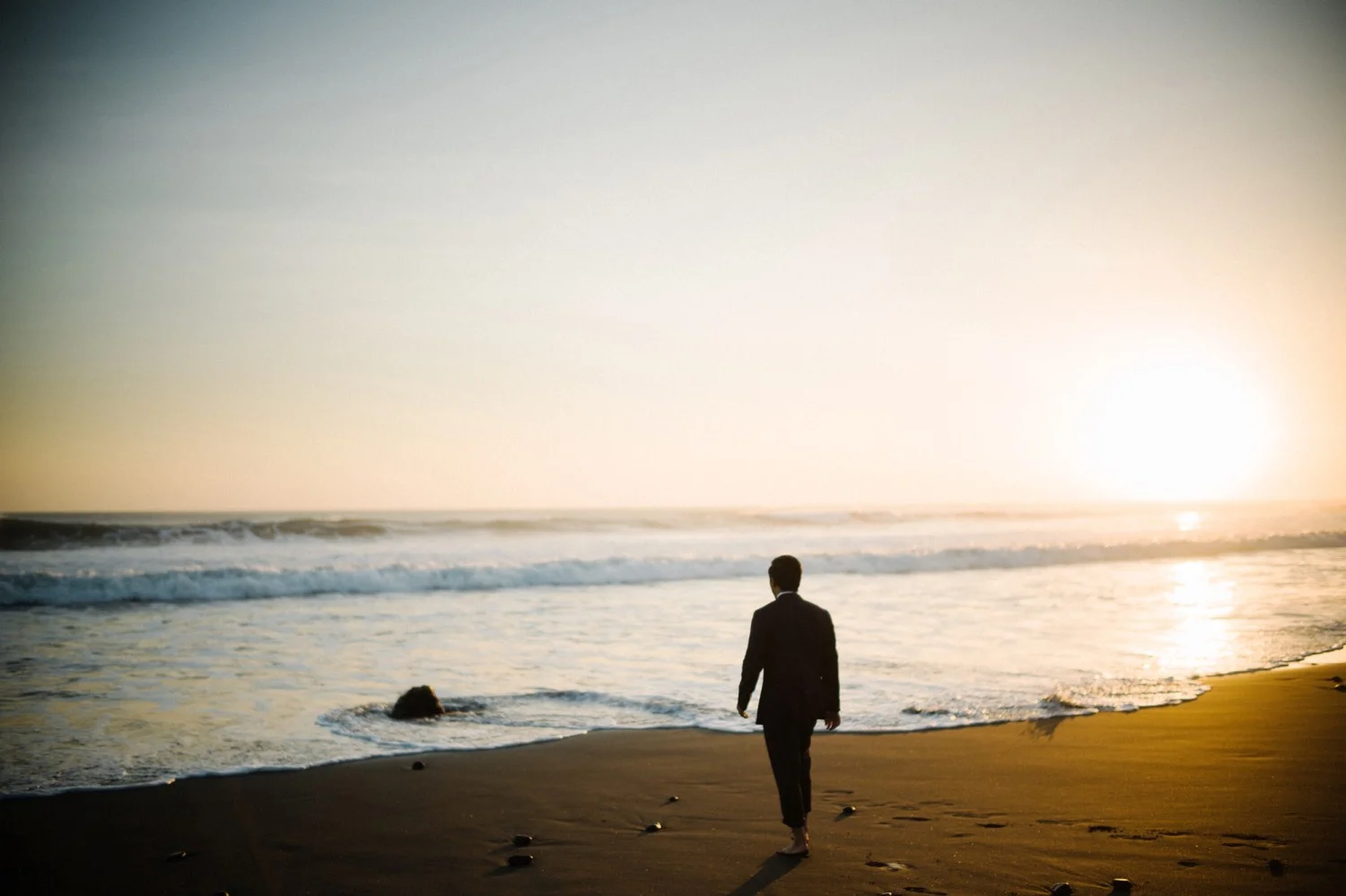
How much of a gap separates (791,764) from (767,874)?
2.13 feet

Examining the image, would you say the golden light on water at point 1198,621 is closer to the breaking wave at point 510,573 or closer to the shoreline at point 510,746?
the shoreline at point 510,746

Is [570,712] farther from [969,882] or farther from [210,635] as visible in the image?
[210,635]

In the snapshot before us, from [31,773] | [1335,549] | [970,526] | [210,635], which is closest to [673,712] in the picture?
[31,773]

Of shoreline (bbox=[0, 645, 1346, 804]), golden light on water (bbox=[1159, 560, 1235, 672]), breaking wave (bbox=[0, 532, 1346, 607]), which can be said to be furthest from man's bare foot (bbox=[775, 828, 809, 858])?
breaking wave (bbox=[0, 532, 1346, 607])

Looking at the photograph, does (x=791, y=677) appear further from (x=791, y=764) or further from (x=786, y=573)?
(x=786, y=573)

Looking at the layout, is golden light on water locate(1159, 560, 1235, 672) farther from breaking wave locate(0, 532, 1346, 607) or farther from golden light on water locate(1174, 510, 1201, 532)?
golden light on water locate(1174, 510, 1201, 532)

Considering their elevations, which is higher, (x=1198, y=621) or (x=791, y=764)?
(x=791, y=764)

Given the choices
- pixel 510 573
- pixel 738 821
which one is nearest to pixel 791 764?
pixel 738 821

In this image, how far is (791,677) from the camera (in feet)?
18.2

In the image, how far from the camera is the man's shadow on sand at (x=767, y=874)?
4774mm

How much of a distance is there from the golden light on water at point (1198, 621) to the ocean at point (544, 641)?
85 mm

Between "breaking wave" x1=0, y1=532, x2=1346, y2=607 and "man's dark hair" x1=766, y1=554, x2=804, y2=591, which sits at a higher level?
"man's dark hair" x1=766, y1=554, x2=804, y2=591

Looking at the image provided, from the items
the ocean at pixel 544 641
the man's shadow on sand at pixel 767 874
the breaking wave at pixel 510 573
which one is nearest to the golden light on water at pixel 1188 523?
the breaking wave at pixel 510 573

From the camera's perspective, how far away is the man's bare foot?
17.3 ft
